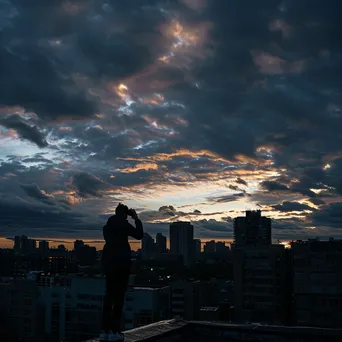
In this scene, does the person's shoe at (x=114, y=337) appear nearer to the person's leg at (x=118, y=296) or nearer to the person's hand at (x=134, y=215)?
the person's leg at (x=118, y=296)

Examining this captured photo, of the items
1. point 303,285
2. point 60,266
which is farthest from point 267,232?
point 303,285

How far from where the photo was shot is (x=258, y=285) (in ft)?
144

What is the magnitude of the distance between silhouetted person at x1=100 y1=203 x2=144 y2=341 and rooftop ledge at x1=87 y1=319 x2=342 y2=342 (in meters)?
2.78

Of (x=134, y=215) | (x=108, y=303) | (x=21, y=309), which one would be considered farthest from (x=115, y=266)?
(x=21, y=309)

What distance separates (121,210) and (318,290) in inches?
1134

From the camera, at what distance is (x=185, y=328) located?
12750mm

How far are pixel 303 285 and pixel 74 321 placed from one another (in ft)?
75.3

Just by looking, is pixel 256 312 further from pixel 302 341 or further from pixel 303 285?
pixel 302 341

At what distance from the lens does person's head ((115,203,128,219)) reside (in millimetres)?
9210

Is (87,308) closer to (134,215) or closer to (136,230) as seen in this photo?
(134,215)

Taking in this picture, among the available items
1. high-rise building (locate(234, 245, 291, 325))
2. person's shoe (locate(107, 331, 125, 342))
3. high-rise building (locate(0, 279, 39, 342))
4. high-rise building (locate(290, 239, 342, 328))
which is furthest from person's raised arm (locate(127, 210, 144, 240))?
high-rise building (locate(0, 279, 39, 342))

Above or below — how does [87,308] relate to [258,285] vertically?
below

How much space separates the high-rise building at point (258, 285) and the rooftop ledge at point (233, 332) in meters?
31.8

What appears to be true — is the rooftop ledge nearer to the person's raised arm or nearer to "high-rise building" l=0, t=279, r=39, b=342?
the person's raised arm
